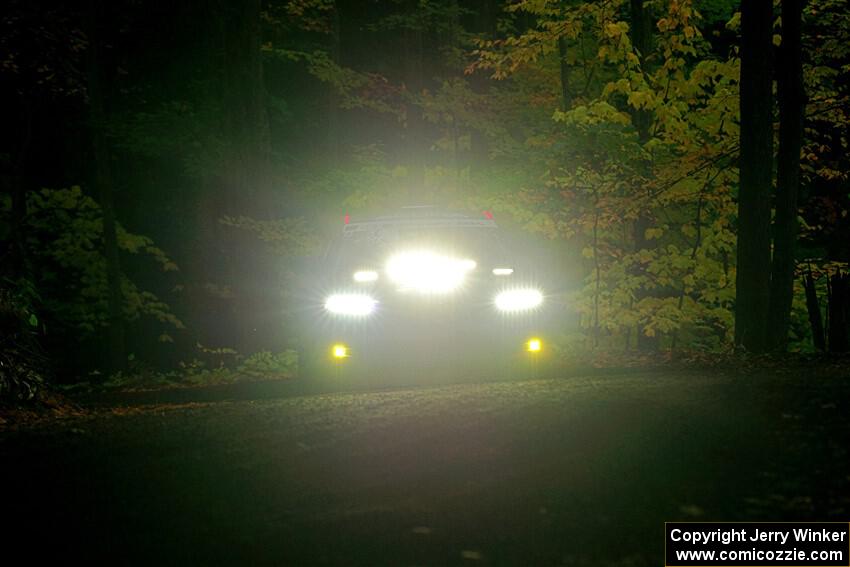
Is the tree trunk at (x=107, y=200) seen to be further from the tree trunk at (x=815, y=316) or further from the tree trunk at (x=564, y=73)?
the tree trunk at (x=815, y=316)

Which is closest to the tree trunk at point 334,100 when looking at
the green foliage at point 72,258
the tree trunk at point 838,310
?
the green foliage at point 72,258

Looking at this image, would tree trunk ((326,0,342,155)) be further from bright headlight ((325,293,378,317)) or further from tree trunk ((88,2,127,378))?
bright headlight ((325,293,378,317))

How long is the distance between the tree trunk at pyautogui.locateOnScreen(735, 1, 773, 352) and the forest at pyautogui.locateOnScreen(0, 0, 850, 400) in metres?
0.03

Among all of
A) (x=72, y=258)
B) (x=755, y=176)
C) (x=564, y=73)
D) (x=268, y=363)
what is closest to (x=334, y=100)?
(x=564, y=73)

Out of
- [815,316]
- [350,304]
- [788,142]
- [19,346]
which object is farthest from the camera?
[815,316]

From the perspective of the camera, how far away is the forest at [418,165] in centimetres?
1505

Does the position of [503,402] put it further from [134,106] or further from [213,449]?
[134,106]

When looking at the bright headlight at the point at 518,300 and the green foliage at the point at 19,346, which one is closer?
the green foliage at the point at 19,346

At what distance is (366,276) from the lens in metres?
10.0

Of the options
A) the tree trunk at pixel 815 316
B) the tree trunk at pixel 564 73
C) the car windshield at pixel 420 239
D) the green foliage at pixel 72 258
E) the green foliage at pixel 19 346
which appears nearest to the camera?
the green foliage at pixel 19 346

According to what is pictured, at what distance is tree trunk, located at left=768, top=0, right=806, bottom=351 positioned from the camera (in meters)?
12.3

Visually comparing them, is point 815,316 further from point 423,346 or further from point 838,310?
point 423,346

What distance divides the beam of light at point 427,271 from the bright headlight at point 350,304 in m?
0.36

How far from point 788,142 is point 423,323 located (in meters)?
5.92
